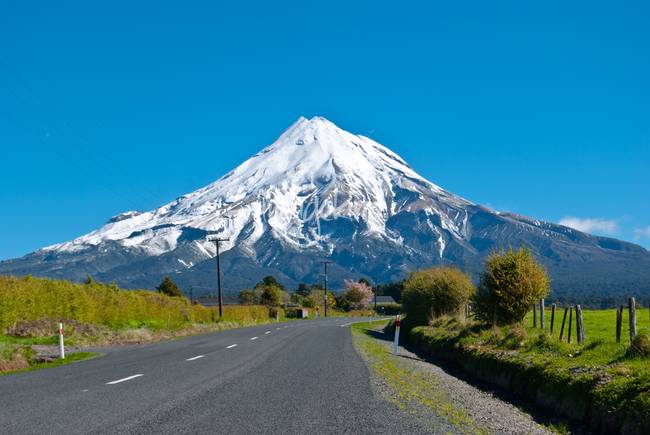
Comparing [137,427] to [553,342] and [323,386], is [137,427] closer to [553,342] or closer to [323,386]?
[323,386]

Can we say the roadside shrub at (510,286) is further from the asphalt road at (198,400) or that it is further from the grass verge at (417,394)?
the asphalt road at (198,400)

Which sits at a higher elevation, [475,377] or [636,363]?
[636,363]

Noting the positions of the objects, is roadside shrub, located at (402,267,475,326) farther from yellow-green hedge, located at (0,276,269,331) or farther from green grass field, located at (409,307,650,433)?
yellow-green hedge, located at (0,276,269,331)

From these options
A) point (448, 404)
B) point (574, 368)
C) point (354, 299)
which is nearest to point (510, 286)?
point (574, 368)

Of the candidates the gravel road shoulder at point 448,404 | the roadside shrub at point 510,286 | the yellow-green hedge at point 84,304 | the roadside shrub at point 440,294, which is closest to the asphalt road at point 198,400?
the gravel road shoulder at point 448,404

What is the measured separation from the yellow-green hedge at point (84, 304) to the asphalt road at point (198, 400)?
1433 centimetres

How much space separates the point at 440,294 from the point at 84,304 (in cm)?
1770

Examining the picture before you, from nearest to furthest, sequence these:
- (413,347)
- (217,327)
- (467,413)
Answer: (467,413)
(413,347)
(217,327)

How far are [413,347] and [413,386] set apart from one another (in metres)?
15.7

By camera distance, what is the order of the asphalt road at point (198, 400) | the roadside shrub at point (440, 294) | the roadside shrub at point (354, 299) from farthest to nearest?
the roadside shrub at point (354, 299) → the roadside shrub at point (440, 294) → the asphalt road at point (198, 400)

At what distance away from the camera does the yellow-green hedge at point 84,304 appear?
29469 mm

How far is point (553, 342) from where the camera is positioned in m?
15.5

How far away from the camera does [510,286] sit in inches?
856

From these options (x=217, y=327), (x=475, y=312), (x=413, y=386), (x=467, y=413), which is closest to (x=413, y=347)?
(x=475, y=312)
